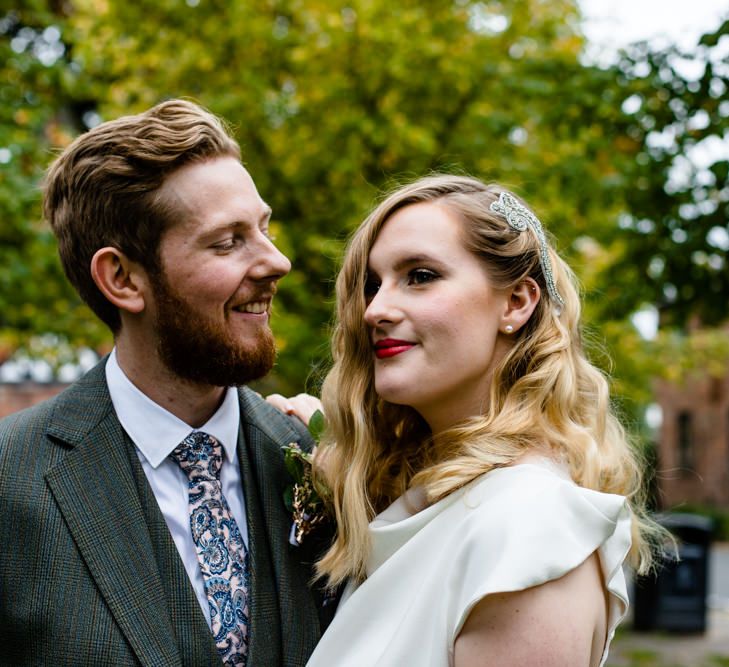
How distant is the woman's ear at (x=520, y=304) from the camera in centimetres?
242

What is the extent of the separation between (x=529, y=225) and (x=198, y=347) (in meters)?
1.03

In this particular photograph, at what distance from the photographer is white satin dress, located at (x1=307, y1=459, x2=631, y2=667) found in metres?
1.97

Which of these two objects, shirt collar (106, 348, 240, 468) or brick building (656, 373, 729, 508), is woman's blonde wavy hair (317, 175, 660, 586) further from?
brick building (656, 373, 729, 508)

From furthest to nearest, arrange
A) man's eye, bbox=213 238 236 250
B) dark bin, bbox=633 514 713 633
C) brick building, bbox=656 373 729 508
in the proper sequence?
brick building, bbox=656 373 729 508 → dark bin, bbox=633 514 713 633 → man's eye, bbox=213 238 236 250

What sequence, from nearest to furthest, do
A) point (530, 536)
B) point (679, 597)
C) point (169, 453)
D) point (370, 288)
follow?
point (530, 536) → point (169, 453) → point (370, 288) → point (679, 597)

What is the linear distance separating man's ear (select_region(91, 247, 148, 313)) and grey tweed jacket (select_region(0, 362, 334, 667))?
254 mm

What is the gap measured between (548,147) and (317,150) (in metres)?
2.49

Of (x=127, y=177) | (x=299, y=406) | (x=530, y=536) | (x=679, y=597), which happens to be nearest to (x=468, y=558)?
(x=530, y=536)

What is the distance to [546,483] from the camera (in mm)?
2117

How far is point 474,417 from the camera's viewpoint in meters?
2.39

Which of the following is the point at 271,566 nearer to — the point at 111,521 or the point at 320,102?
the point at 111,521

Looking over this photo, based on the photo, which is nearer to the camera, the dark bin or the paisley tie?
the paisley tie

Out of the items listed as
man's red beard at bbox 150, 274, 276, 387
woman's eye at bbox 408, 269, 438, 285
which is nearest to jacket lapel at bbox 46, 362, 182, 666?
man's red beard at bbox 150, 274, 276, 387

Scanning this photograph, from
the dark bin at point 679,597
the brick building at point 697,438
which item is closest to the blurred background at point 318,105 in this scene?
the dark bin at point 679,597
